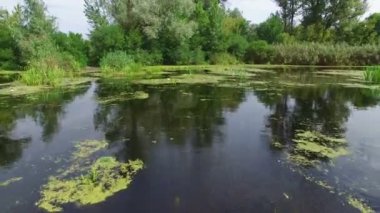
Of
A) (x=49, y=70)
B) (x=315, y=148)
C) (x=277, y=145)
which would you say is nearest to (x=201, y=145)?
(x=277, y=145)

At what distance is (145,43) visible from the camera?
27.4m

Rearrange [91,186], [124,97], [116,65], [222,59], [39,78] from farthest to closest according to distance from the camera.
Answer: [222,59] < [116,65] < [39,78] < [124,97] < [91,186]

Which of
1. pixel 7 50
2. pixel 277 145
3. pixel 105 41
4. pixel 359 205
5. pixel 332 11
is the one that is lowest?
pixel 359 205

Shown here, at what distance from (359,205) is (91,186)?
3.65 m

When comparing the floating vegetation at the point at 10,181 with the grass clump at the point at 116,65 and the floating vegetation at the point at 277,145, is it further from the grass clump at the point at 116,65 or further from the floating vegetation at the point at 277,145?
the grass clump at the point at 116,65

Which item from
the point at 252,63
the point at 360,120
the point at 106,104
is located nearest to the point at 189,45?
the point at 252,63

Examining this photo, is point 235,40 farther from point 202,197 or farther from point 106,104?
point 202,197

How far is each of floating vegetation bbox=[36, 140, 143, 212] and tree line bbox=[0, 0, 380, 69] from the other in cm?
1410

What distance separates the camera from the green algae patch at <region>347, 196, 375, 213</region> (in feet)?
14.4

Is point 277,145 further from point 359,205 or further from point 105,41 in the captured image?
point 105,41

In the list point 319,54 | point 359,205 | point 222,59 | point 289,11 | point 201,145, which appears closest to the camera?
point 359,205

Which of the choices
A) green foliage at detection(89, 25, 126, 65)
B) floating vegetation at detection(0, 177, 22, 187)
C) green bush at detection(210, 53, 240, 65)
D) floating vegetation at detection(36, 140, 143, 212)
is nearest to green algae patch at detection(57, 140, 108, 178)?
floating vegetation at detection(36, 140, 143, 212)

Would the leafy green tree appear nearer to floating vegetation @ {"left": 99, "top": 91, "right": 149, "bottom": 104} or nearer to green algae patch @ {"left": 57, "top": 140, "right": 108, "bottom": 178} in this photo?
floating vegetation @ {"left": 99, "top": 91, "right": 149, "bottom": 104}

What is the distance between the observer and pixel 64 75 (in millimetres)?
19594
